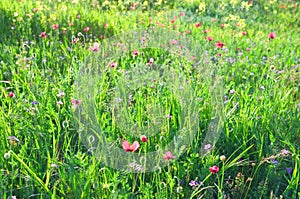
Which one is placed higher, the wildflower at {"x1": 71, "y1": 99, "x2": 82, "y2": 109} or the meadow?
the wildflower at {"x1": 71, "y1": 99, "x2": 82, "y2": 109}

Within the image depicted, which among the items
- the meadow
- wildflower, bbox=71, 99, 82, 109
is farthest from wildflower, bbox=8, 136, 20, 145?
wildflower, bbox=71, 99, 82, 109

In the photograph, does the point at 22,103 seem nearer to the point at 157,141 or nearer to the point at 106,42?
the point at 157,141

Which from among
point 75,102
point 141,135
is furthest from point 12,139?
point 141,135

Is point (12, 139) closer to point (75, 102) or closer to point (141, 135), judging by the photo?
point (75, 102)

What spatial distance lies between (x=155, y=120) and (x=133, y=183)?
1.36 feet

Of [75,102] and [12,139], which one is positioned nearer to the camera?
[12,139]

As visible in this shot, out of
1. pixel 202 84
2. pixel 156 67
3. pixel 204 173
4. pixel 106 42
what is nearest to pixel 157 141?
pixel 204 173

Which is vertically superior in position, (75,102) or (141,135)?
(75,102)

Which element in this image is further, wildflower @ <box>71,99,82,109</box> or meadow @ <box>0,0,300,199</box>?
wildflower @ <box>71,99,82,109</box>

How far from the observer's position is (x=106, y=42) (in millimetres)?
3430

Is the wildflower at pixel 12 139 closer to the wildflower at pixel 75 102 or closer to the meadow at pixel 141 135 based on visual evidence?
the meadow at pixel 141 135

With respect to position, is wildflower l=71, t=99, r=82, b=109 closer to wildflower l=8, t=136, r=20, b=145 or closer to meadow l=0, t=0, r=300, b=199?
meadow l=0, t=0, r=300, b=199

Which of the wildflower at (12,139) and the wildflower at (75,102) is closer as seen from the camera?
the wildflower at (12,139)

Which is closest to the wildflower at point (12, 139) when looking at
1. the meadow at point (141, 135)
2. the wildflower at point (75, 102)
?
the meadow at point (141, 135)
